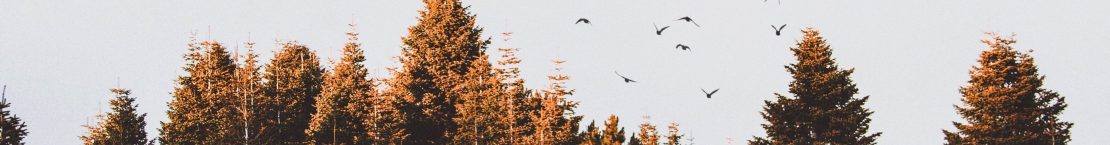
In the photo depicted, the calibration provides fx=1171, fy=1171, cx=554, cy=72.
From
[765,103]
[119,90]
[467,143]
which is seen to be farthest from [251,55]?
[765,103]

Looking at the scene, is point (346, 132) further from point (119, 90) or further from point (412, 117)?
point (119, 90)

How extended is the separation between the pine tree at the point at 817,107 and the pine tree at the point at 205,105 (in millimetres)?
17959

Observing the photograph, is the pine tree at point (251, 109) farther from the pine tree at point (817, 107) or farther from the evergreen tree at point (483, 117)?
the pine tree at point (817, 107)

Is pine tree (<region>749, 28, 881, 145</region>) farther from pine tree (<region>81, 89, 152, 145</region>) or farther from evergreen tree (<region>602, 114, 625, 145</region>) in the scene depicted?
pine tree (<region>81, 89, 152, 145</region>)

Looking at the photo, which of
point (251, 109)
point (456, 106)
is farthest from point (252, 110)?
point (456, 106)

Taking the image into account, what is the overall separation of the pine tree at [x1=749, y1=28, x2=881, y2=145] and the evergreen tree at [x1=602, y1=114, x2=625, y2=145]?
16.1ft

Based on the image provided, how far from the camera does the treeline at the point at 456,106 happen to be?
36031 mm

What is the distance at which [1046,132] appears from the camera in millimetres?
37719

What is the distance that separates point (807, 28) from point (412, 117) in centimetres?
1710

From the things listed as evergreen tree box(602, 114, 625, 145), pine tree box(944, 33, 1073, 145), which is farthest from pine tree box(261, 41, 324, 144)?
pine tree box(944, 33, 1073, 145)

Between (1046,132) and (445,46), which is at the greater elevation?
(445,46)

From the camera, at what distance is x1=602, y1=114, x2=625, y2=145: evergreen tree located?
38.4 metres

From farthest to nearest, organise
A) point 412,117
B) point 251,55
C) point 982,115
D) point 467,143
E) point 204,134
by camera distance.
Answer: point 251,55 < point 204,134 < point 412,117 < point 467,143 < point 982,115

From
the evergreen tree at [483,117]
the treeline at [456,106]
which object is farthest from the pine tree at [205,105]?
the evergreen tree at [483,117]
